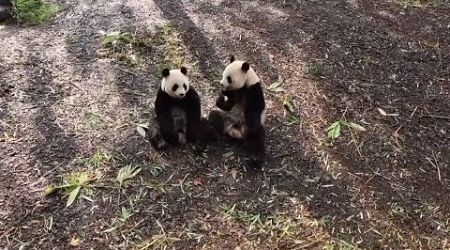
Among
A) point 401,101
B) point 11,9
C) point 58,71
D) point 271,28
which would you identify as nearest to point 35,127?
point 58,71

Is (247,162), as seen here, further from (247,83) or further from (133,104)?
(133,104)

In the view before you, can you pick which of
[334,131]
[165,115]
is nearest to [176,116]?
[165,115]

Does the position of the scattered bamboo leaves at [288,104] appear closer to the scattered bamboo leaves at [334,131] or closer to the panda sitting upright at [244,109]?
the scattered bamboo leaves at [334,131]

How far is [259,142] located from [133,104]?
1422mm

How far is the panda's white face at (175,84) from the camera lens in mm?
4137

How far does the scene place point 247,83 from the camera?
4.30m

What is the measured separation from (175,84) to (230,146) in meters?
0.79

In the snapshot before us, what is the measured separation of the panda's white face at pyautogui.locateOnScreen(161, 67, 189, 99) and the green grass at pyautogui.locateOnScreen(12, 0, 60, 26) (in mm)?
2875

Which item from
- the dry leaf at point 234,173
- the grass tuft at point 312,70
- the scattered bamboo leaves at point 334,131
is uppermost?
the grass tuft at point 312,70

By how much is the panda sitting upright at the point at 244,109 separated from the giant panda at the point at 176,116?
0.21 metres

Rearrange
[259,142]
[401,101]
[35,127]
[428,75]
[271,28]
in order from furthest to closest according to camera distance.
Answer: [271,28] < [428,75] < [401,101] < [35,127] < [259,142]

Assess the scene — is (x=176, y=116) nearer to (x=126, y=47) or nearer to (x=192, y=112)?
(x=192, y=112)

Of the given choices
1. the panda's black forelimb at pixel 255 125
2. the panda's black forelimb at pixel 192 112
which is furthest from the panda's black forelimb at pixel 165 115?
the panda's black forelimb at pixel 255 125

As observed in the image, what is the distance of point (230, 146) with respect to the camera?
4.48 m
